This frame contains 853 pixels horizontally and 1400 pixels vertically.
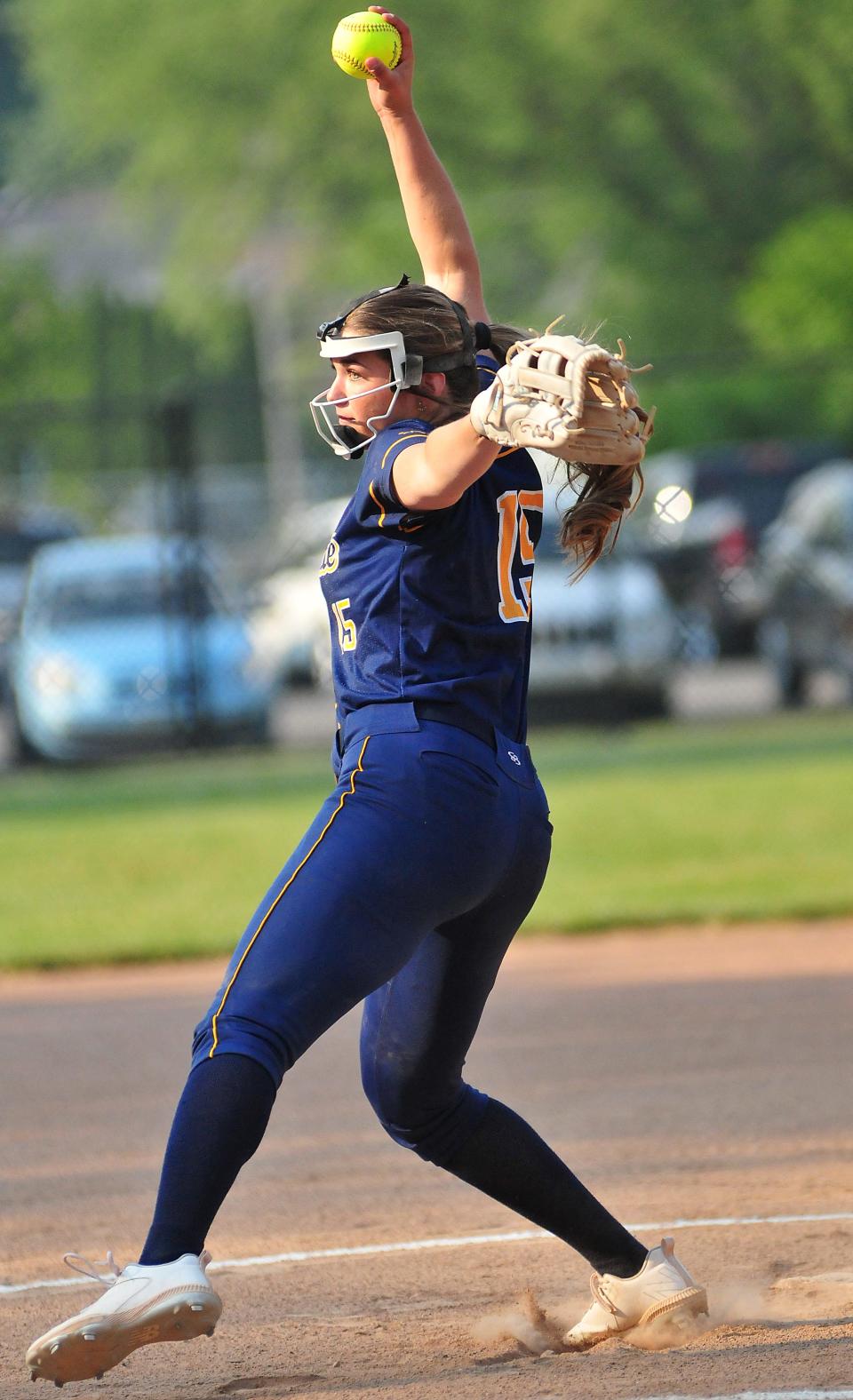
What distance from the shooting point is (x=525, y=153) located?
1142 inches

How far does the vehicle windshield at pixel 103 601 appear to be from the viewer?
47.2ft

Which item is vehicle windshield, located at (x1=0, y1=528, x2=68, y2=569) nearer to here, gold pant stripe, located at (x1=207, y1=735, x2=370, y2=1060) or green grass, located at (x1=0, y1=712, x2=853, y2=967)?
green grass, located at (x1=0, y1=712, x2=853, y2=967)

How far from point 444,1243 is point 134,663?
33.6ft

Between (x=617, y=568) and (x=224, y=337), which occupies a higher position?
(x=224, y=337)

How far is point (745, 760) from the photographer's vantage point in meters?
13.4

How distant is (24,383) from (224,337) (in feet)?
34.3

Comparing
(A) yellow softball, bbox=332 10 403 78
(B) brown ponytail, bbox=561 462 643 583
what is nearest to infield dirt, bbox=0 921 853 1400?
(B) brown ponytail, bbox=561 462 643 583

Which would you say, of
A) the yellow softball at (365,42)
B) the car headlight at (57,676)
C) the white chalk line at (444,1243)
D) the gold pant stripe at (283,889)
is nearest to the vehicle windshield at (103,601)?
the car headlight at (57,676)

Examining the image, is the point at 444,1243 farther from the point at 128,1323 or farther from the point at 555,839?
the point at 555,839

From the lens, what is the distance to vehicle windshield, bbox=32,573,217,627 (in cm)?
1438

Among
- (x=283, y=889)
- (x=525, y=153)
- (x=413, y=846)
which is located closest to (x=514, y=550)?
(x=413, y=846)

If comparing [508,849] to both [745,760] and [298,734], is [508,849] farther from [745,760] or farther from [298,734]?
[298,734]

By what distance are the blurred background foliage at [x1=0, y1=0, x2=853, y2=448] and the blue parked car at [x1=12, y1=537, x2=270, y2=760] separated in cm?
1272

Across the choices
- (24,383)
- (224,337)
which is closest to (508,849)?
(24,383)
